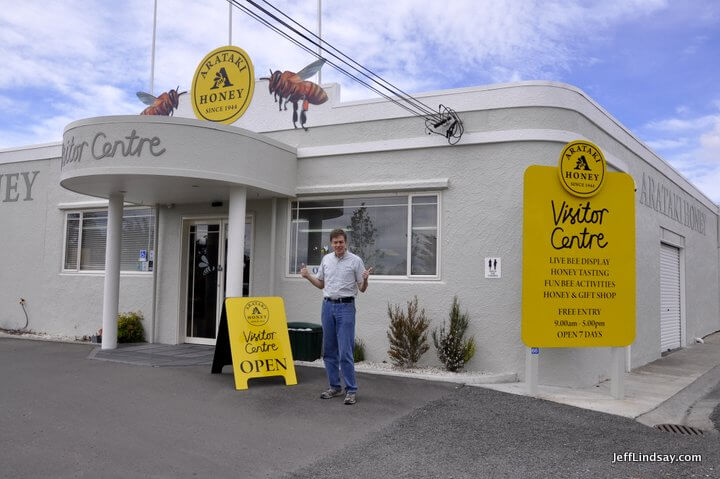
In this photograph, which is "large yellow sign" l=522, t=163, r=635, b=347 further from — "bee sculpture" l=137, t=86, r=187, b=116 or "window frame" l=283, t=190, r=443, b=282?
"bee sculpture" l=137, t=86, r=187, b=116

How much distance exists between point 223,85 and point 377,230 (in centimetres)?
424

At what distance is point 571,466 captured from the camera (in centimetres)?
503

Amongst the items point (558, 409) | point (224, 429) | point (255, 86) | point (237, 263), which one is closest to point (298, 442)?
point (224, 429)

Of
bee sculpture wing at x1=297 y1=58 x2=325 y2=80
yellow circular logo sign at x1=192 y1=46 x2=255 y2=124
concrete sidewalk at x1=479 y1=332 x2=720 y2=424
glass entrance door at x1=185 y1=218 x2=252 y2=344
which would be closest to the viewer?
concrete sidewalk at x1=479 y1=332 x2=720 y2=424

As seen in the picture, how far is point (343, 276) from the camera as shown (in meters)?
A: 6.82

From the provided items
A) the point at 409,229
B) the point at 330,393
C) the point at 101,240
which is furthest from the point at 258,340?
the point at 101,240

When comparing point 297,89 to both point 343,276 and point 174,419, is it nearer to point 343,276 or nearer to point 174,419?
point 343,276

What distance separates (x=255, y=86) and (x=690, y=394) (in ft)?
27.9

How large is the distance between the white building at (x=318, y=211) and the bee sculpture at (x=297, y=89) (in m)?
0.16

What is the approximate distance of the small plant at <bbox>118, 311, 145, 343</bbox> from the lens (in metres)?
10.9

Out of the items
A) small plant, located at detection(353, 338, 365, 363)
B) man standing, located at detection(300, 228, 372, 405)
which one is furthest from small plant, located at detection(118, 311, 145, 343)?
Result: man standing, located at detection(300, 228, 372, 405)

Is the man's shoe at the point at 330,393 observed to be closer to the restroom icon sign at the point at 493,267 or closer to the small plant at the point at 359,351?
the small plant at the point at 359,351

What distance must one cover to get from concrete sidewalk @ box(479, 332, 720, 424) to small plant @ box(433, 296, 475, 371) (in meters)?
0.73

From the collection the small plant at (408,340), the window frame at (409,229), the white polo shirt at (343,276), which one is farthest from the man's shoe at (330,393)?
the window frame at (409,229)
